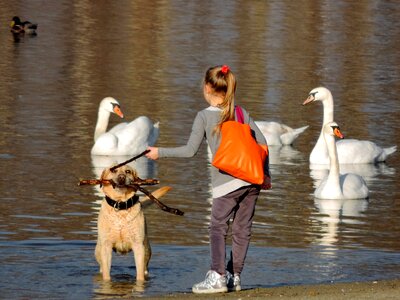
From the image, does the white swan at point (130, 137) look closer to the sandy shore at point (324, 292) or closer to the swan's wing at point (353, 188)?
the swan's wing at point (353, 188)

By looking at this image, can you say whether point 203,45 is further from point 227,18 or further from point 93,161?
point 93,161

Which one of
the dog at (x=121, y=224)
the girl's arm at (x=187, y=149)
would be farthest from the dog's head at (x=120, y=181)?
the girl's arm at (x=187, y=149)

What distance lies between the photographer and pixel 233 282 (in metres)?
9.29

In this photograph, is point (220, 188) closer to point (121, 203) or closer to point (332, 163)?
point (121, 203)

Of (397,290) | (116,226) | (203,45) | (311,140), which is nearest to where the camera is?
(397,290)

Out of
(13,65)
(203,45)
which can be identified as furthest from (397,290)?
(203,45)

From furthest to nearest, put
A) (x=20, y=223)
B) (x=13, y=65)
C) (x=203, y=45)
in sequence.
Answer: (x=203, y=45)
(x=13, y=65)
(x=20, y=223)

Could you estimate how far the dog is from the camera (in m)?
9.90

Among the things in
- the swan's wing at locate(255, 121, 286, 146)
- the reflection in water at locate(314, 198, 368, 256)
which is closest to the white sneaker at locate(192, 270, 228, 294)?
the reflection in water at locate(314, 198, 368, 256)

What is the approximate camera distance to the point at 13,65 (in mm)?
27312

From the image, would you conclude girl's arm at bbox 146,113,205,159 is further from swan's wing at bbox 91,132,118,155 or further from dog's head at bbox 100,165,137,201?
swan's wing at bbox 91,132,118,155

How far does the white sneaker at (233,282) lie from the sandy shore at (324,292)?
8 cm

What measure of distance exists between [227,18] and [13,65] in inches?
485

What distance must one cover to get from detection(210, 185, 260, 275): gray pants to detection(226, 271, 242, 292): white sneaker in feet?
0.33
